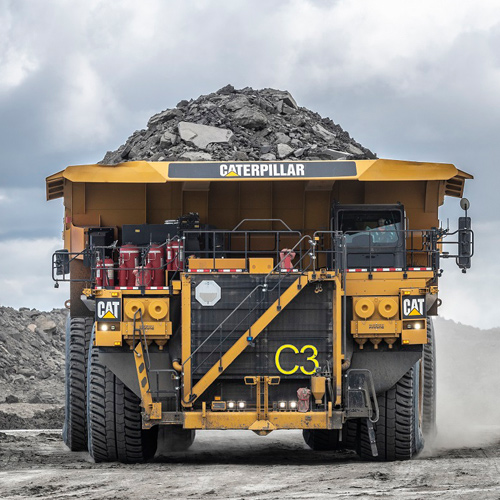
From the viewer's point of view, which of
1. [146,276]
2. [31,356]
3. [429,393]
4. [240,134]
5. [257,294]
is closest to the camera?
[257,294]

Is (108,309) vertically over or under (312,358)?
over

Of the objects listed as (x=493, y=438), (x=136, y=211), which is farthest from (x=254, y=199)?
(x=493, y=438)

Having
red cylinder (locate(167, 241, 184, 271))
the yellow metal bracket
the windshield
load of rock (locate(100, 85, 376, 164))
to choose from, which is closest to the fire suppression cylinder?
red cylinder (locate(167, 241, 184, 271))

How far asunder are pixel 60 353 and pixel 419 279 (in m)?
22.1

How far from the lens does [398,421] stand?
1282cm

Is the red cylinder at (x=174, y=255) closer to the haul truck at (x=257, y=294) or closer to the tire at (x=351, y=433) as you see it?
the haul truck at (x=257, y=294)

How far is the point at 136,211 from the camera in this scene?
46.1 feet

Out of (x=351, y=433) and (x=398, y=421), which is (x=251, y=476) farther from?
(x=351, y=433)

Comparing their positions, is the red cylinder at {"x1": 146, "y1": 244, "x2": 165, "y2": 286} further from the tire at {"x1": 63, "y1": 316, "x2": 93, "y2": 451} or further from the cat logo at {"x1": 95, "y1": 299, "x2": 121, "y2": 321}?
the tire at {"x1": 63, "y1": 316, "x2": 93, "y2": 451}

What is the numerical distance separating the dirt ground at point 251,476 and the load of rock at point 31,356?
1266cm

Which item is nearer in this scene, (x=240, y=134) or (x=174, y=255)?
(x=174, y=255)

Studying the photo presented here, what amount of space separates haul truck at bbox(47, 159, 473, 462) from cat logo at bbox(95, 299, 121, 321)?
0.02 metres

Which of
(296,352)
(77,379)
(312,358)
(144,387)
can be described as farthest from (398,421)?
(77,379)

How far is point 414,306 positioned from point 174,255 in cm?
305
